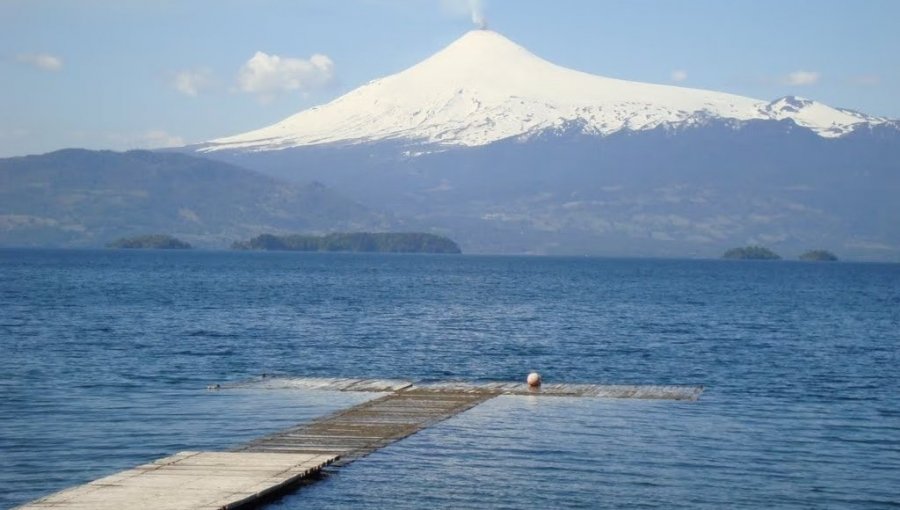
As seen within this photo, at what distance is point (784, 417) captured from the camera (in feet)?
134

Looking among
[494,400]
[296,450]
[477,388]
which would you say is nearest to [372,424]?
[296,450]

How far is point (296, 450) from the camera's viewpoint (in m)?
32.0

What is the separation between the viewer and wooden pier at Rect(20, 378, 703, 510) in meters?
25.6

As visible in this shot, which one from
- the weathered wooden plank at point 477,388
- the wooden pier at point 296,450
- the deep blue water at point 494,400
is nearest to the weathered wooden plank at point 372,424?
the wooden pier at point 296,450

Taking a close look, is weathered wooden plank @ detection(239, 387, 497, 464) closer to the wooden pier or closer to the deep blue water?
the wooden pier

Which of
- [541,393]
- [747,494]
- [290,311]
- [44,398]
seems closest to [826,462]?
[747,494]

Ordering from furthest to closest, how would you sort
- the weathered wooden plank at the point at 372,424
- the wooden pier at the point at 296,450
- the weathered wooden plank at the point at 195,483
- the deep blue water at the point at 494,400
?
the weathered wooden plank at the point at 372,424
the deep blue water at the point at 494,400
the wooden pier at the point at 296,450
the weathered wooden plank at the point at 195,483

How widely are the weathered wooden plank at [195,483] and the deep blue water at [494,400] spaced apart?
2.85ft

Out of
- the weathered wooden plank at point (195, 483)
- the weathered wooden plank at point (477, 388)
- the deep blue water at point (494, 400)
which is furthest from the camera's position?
the weathered wooden plank at point (477, 388)

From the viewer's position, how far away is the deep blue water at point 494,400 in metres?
29.7

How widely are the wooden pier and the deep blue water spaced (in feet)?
2.63

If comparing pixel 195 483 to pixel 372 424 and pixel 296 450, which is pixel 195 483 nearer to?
pixel 296 450

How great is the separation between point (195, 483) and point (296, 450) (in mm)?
5374

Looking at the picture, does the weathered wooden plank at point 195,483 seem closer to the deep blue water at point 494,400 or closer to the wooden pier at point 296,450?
the wooden pier at point 296,450
